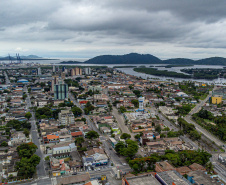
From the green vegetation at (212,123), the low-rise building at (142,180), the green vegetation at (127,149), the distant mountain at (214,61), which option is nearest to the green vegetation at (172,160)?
the green vegetation at (127,149)

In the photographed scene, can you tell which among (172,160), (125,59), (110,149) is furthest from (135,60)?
(172,160)

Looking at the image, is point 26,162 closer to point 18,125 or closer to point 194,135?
point 18,125

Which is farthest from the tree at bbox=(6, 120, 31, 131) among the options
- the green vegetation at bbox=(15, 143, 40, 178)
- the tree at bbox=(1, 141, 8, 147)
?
the green vegetation at bbox=(15, 143, 40, 178)

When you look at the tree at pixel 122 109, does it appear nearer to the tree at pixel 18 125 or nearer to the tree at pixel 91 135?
the tree at pixel 91 135

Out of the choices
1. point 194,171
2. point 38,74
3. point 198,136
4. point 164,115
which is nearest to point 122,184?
point 194,171

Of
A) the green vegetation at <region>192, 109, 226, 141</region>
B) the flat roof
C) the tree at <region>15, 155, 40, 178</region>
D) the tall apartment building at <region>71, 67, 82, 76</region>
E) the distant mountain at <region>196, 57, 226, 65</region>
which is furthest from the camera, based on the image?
the distant mountain at <region>196, 57, 226, 65</region>

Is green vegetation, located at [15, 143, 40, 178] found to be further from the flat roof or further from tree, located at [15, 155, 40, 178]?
the flat roof

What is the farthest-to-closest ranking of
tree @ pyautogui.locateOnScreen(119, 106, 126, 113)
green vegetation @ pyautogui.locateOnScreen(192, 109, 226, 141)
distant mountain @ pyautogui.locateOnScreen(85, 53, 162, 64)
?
1. distant mountain @ pyautogui.locateOnScreen(85, 53, 162, 64)
2. tree @ pyautogui.locateOnScreen(119, 106, 126, 113)
3. green vegetation @ pyautogui.locateOnScreen(192, 109, 226, 141)
